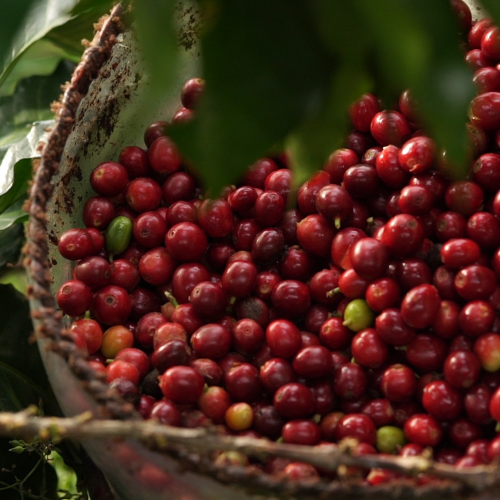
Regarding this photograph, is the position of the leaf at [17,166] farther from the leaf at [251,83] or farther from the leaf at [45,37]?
the leaf at [251,83]

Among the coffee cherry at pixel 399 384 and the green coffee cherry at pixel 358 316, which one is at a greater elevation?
the green coffee cherry at pixel 358 316

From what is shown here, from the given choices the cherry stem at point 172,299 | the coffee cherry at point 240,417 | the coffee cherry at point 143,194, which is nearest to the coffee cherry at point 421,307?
the coffee cherry at point 240,417

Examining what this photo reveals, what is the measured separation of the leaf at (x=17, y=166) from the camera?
1124 millimetres

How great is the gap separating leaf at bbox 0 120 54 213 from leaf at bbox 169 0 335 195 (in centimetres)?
78

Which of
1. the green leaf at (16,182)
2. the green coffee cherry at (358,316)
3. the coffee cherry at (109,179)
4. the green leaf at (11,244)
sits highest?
the green leaf at (16,182)

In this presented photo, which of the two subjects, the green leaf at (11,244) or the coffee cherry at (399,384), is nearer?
the coffee cherry at (399,384)

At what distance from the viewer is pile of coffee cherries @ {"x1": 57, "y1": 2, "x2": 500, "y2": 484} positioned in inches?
31.9

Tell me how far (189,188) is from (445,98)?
0.75 metres

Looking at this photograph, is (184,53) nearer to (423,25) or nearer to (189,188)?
(189,188)

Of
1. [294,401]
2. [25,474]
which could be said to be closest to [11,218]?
[25,474]

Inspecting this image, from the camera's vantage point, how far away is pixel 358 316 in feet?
2.92

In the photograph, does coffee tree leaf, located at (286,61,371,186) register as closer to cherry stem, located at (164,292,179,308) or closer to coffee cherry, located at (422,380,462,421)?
coffee cherry, located at (422,380,462,421)

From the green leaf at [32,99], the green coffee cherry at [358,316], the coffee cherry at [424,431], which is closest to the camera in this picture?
the coffee cherry at [424,431]

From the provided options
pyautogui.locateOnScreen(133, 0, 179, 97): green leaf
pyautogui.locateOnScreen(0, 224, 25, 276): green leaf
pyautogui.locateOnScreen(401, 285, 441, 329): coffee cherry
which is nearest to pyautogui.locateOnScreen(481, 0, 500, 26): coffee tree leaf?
pyautogui.locateOnScreen(133, 0, 179, 97): green leaf
